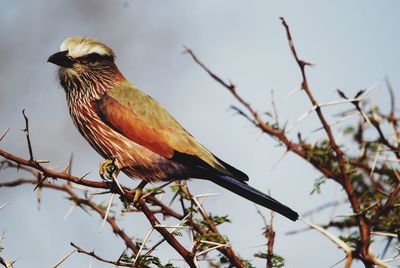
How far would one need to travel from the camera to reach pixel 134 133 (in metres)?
3.90

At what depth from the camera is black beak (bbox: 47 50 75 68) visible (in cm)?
433

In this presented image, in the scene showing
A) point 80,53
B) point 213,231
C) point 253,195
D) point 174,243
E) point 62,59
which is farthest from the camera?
point 80,53

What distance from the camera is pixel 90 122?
4.17 metres

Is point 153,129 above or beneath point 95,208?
above

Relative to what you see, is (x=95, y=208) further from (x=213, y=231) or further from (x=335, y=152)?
(x=335, y=152)

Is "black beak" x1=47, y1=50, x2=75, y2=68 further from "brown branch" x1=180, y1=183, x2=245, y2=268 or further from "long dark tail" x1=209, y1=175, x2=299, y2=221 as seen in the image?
"brown branch" x1=180, y1=183, x2=245, y2=268

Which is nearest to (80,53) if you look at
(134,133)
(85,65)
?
(85,65)

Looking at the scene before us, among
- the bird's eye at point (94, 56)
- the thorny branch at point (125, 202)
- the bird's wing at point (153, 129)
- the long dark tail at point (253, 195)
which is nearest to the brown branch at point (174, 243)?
the thorny branch at point (125, 202)

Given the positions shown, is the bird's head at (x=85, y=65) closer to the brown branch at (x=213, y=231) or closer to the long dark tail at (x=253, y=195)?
the long dark tail at (x=253, y=195)

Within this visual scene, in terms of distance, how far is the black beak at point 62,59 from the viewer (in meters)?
4.33

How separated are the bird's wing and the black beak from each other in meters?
0.47

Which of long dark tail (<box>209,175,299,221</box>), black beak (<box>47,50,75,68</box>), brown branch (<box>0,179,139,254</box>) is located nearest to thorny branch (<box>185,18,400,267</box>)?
long dark tail (<box>209,175,299,221</box>)

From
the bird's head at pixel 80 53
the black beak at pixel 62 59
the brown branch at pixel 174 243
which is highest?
the bird's head at pixel 80 53

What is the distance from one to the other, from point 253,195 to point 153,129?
938 millimetres
